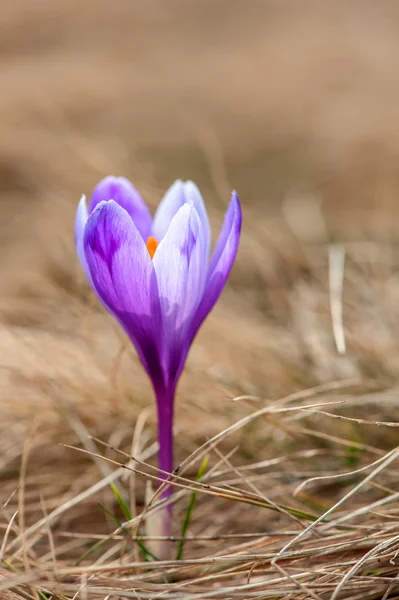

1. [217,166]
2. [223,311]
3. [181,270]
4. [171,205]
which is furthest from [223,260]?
[217,166]

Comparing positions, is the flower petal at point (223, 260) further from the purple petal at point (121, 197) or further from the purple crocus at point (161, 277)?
the purple petal at point (121, 197)

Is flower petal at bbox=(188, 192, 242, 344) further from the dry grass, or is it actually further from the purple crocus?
the dry grass

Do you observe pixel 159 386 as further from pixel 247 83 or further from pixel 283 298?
pixel 247 83

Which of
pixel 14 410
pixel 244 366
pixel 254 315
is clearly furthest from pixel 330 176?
pixel 14 410

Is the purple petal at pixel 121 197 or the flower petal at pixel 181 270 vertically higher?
the purple petal at pixel 121 197

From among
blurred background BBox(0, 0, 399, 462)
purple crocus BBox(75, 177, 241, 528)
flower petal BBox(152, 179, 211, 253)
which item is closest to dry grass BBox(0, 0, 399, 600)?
blurred background BBox(0, 0, 399, 462)

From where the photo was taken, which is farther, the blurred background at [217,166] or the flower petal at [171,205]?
the blurred background at [217,166]

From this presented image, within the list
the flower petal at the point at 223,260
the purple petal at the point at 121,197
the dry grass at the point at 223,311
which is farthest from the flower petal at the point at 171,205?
the dry grass at the point at 223,311

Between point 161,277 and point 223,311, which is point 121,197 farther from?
point 223,311
